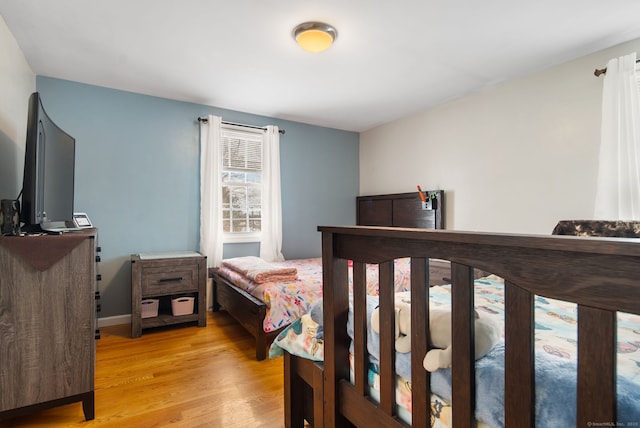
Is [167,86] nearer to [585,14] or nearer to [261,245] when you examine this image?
[261,245]

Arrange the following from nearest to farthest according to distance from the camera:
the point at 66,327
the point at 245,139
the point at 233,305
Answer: the point at 66,327 → the point at 233,305 → the point at 245,139

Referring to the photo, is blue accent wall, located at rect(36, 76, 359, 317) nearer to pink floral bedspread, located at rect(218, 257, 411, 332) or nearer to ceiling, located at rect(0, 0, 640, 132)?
ceiling, located at rect(0, 0, 640, 132)

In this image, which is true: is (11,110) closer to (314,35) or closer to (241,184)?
(241,184)

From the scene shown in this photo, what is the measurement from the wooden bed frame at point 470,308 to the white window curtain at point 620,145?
7.07 ft

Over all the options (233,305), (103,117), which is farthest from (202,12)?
(233,305)

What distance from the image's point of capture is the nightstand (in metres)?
2.72

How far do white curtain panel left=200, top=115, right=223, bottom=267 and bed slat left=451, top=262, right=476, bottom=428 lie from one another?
2.98 meters

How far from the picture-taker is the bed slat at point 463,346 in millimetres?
752

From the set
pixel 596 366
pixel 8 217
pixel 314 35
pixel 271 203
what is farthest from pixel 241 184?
pixel 596 366

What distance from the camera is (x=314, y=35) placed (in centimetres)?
205

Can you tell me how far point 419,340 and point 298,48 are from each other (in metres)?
2.20

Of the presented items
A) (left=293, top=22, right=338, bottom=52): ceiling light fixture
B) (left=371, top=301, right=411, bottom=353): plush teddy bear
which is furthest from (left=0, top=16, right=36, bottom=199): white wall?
(left=371, top=301, right=411, bottom=353): plush teddy bear

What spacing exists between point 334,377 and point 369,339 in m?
0.23

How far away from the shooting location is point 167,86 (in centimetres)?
296
